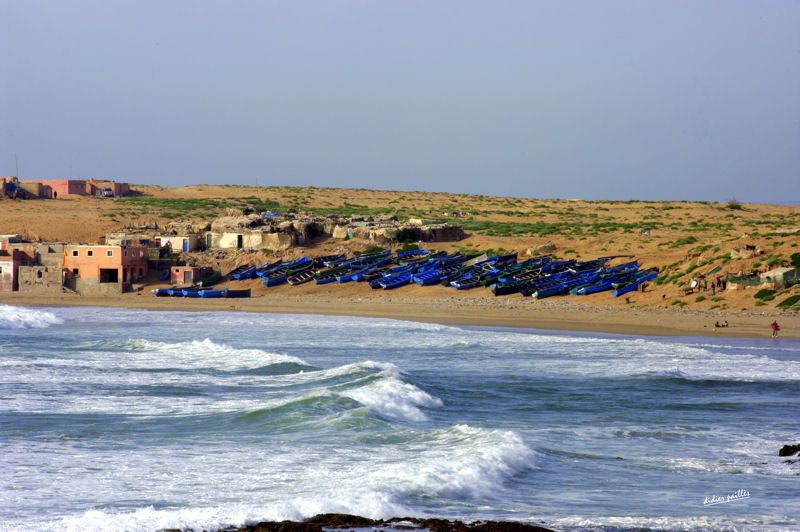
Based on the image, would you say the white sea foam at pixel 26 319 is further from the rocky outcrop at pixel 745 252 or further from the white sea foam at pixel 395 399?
the rocky outcrop at pixel 745 252

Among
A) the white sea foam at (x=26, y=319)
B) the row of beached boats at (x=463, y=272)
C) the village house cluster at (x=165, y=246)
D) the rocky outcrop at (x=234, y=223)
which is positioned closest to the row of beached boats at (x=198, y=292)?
the row of beached boats at (x=463, y=272)

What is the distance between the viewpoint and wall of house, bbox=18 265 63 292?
5378cm

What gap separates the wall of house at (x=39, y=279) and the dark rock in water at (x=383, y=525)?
156ft

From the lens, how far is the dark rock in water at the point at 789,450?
49.6 ft

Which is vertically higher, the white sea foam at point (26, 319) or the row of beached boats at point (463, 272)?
the row of beached boats at point (463, 272)

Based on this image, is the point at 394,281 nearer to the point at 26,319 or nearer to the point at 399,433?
the point at 26,319

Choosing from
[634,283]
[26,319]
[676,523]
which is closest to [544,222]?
[634,283]

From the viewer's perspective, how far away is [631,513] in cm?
1187

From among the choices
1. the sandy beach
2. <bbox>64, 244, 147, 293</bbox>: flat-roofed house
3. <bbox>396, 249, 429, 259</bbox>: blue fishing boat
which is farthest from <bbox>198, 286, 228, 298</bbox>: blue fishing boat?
<bbox>396, 249, 429, 259</bbox>: blue fishing boat

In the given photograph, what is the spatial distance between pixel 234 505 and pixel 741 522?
7.26 metres

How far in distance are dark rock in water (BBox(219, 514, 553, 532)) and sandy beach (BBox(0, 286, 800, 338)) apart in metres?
26.7

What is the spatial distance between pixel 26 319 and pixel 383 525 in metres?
34.2

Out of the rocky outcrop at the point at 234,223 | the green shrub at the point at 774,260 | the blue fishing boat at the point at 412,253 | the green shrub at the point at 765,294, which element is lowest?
the green shrub at the point at 765,294

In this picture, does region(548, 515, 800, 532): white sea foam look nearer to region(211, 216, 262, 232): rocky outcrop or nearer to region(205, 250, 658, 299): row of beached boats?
region(205, 250, 658, 299): row of beached boats
